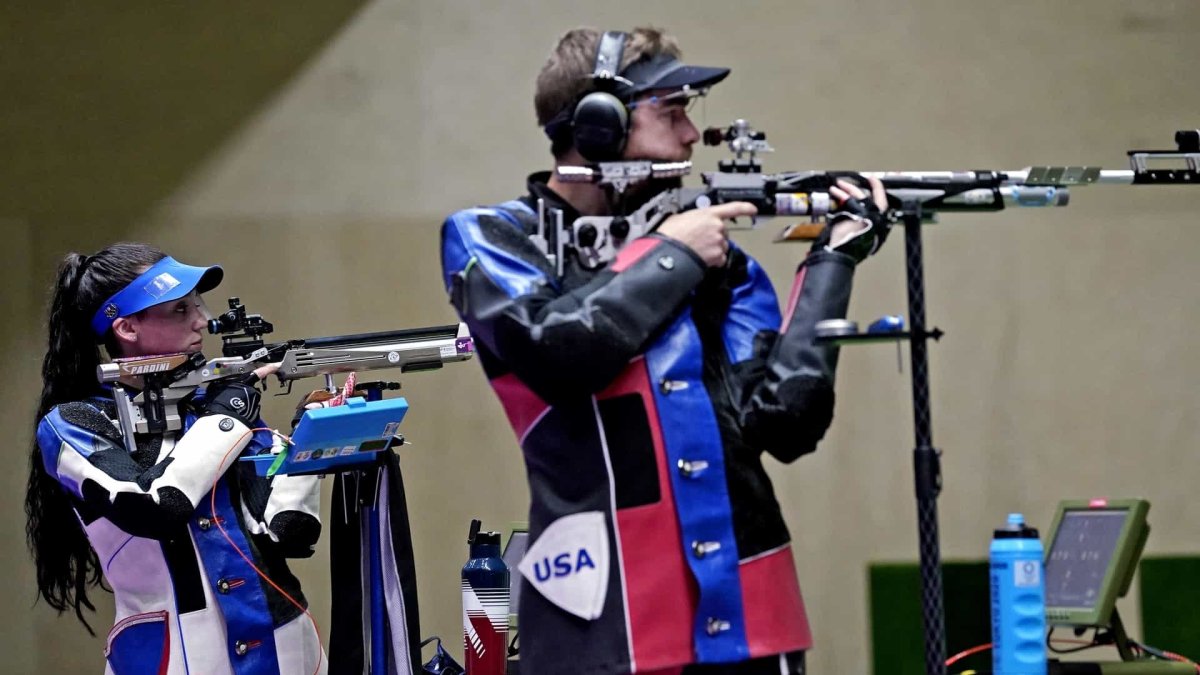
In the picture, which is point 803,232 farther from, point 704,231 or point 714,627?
point 714,627

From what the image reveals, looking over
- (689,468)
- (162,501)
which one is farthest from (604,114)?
(162,501)

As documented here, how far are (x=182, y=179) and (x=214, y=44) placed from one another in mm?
453

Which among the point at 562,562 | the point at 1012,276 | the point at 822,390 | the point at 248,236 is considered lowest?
the point at 562,562

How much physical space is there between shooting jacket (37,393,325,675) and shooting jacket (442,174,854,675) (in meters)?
1.23

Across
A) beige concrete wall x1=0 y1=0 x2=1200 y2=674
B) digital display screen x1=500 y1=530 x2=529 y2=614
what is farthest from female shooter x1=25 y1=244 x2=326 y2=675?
beige concrete wall x1=0 y1=0 x2=1200 y2=674

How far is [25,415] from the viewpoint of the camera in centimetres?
470

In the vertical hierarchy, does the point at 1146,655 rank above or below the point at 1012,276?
below

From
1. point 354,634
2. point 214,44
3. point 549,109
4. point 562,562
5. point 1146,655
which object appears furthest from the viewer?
point 214,44

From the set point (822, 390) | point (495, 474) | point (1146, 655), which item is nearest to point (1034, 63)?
point (495, 474)

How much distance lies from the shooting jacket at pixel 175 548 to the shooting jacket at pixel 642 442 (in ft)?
4.02

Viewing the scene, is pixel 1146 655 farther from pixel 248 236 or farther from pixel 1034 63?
pixel 248 236

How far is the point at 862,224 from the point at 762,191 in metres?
0.17

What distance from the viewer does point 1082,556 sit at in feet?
7.90

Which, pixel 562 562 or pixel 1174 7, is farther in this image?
pixel 1174 7
